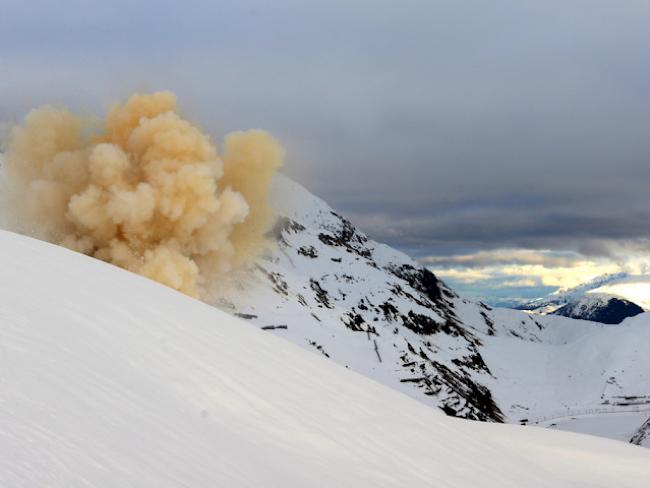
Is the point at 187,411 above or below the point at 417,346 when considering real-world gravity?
below

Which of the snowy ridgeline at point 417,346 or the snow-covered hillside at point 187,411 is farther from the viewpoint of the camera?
the snowy ridgeline at point 417,346

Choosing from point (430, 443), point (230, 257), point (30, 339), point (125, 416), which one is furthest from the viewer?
point (230, 257)

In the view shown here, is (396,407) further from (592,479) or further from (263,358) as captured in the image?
(592,479)

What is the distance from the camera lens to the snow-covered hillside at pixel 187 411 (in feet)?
16.0

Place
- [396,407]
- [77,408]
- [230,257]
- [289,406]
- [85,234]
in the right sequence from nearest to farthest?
[77,408] → [289,406] → [396,407] → [85,234] → [230,257]

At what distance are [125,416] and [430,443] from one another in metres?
5.86

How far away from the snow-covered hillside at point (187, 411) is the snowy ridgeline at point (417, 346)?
43122 millimetres

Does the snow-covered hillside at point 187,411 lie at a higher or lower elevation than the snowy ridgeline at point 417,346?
lower

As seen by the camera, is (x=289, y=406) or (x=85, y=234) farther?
(x=85, y=234)

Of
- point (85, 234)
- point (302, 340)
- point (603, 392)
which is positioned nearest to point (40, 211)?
point (85, 234)

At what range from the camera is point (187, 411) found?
6.75 m

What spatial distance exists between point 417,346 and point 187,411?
112 metres

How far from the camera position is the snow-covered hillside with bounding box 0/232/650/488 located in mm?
4887

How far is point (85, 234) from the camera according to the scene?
5047 cm
